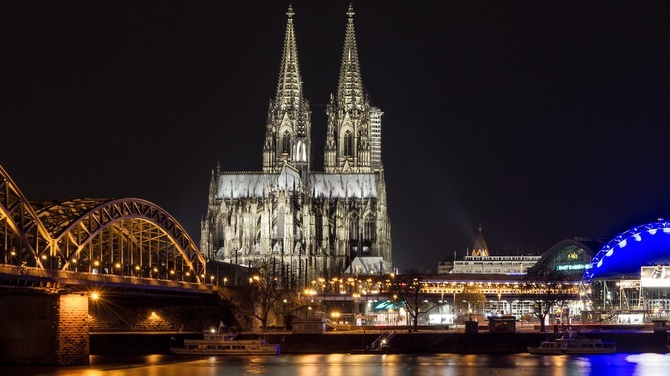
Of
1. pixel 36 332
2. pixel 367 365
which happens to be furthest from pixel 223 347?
pixel 36 332

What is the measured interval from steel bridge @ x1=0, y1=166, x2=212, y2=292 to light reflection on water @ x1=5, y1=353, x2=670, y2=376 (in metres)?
6.15

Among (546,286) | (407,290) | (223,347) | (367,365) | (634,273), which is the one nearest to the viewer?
(367,365)

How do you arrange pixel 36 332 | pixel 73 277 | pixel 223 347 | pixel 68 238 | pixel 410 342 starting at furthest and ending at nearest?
pixel 223 347
pixel 410 342
pixel 68 238
pixel 73 277
pixel 36 332

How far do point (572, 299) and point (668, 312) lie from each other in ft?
48.7

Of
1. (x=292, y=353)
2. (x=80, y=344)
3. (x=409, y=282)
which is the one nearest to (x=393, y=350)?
(x=292, y=353)

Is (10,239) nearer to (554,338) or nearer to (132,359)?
(132,359)

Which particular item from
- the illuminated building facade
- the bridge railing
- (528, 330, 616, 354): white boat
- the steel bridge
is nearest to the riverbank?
(528, 330, 616, 354): white boat

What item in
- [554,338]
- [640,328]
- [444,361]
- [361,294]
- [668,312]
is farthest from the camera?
[361,294]

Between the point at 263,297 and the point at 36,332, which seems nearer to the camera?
the point at 36,332

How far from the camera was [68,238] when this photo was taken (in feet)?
322

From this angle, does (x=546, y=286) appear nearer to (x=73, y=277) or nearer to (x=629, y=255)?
(x=629, y=255)

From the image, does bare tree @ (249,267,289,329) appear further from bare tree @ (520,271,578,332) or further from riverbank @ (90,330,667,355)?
bare tree @ (520,271,578,332)

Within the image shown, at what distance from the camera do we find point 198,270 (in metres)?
135

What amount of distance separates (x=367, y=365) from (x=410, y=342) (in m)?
17.5
